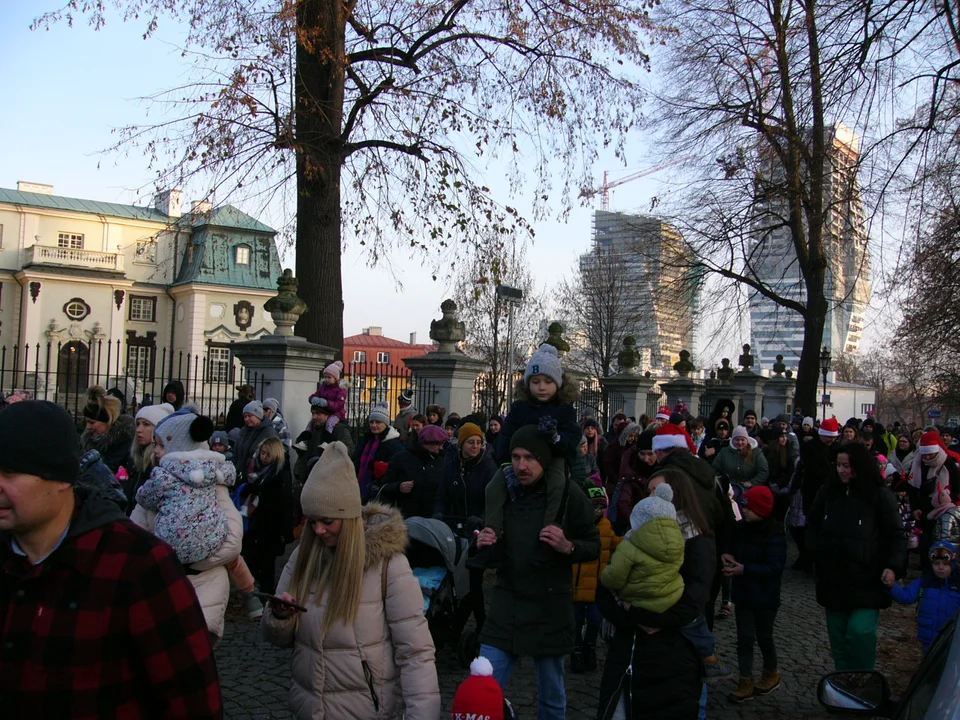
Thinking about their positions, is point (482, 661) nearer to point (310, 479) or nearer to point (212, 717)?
point (310, 479)

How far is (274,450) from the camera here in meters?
8.23

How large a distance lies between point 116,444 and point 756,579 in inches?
212

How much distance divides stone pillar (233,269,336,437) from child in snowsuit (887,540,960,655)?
29.8 feet

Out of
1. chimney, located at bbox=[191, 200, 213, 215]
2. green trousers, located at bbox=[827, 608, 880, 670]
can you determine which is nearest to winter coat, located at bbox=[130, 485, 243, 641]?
green trousers, located at bbox=[827, 608, 880, 670]

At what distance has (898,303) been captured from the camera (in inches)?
529

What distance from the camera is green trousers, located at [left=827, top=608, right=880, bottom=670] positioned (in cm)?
593

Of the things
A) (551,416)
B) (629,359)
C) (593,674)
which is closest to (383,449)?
Result: (593,674)

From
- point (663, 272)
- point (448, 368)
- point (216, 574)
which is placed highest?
point (663, 272)

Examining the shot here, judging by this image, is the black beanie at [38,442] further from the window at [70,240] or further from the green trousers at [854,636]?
the window at [70,240]

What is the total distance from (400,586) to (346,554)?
0.86ft

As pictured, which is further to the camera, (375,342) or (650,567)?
(375,342)

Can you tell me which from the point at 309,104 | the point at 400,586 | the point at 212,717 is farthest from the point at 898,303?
the point at 212,717

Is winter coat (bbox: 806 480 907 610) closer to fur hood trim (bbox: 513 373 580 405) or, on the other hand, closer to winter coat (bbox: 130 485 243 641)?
fur hood trim (bbox: 513 373 580 405)

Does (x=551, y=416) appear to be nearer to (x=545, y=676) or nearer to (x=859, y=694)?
(x=545, y=676)
